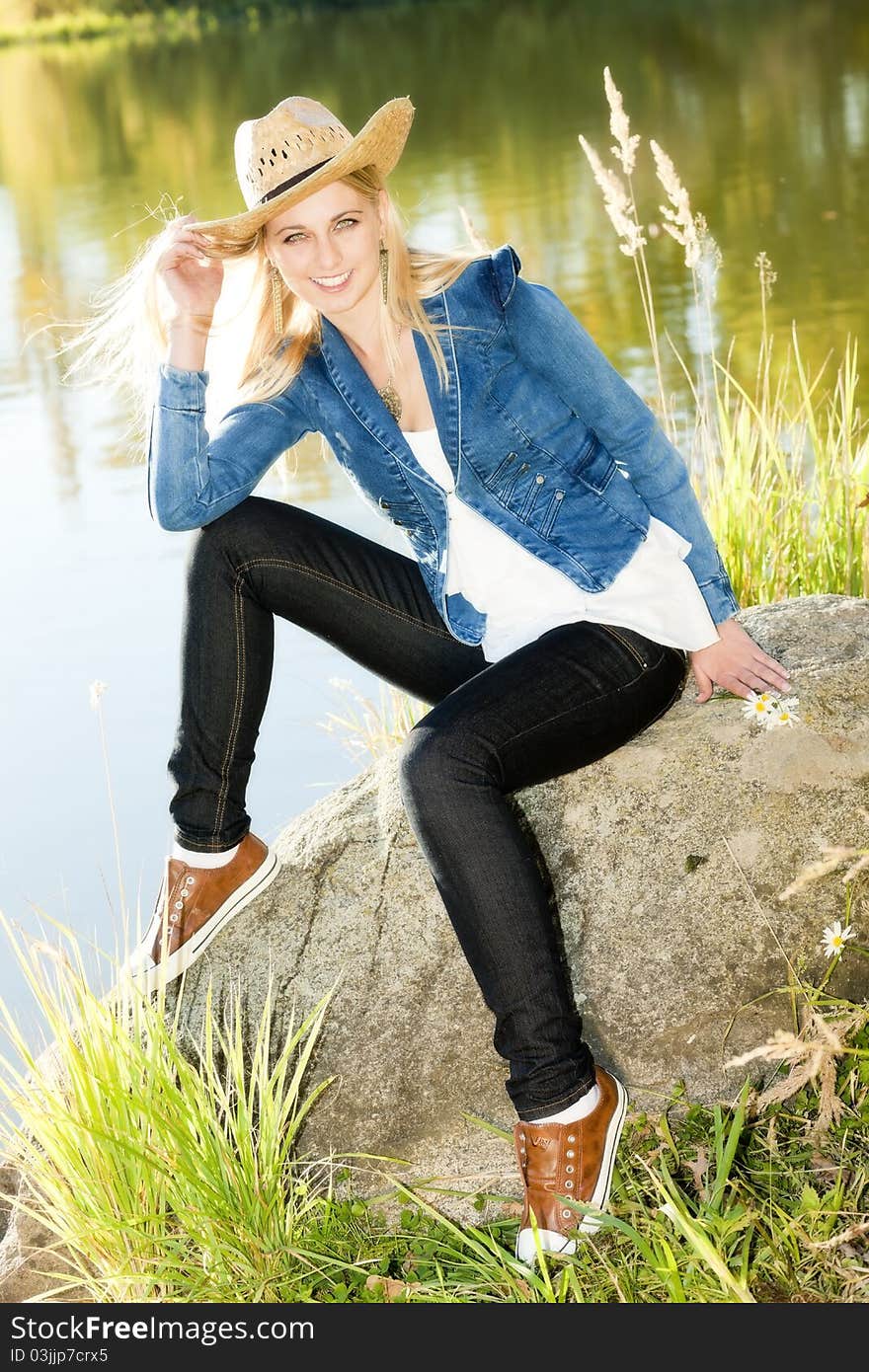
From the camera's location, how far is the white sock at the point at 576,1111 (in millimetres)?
2166

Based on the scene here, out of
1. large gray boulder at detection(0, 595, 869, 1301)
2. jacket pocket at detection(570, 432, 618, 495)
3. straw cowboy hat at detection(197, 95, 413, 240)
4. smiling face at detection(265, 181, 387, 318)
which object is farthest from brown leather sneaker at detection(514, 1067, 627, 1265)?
straw cowboy hat at detection(197, 95, 413, 240)

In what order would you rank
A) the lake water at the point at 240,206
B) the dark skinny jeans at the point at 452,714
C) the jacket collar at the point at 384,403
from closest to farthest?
the dark skinny jeans at the point at 452,714 → the jacket collar at the point at 384,403 → the lake water at the point at 240,206

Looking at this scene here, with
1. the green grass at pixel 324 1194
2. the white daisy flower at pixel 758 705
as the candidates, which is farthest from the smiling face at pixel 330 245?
the green grass at pixel 324 1194

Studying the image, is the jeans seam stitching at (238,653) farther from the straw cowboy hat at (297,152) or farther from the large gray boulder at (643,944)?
the straw cowboy hat at (297,152)

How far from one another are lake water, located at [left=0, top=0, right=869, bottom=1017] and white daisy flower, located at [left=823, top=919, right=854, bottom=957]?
48.6 inches

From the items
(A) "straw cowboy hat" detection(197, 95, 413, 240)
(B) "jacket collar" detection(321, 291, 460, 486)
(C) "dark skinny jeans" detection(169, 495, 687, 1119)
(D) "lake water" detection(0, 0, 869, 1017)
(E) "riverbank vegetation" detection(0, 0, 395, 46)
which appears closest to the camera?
(C) "dark skinny jeans" detection(169, 495, 687, 1119)

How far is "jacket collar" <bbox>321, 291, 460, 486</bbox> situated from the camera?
2438 mm

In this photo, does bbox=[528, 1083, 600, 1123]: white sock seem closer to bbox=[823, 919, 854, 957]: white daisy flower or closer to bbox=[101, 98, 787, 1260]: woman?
bbox=[101, 98, 787, 1260]: woman

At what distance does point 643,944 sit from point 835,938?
30cm

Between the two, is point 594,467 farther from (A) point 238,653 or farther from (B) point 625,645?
(A) point 238,653

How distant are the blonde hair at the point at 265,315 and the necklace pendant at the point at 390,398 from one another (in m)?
0.04

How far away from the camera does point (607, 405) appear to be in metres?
2.37
